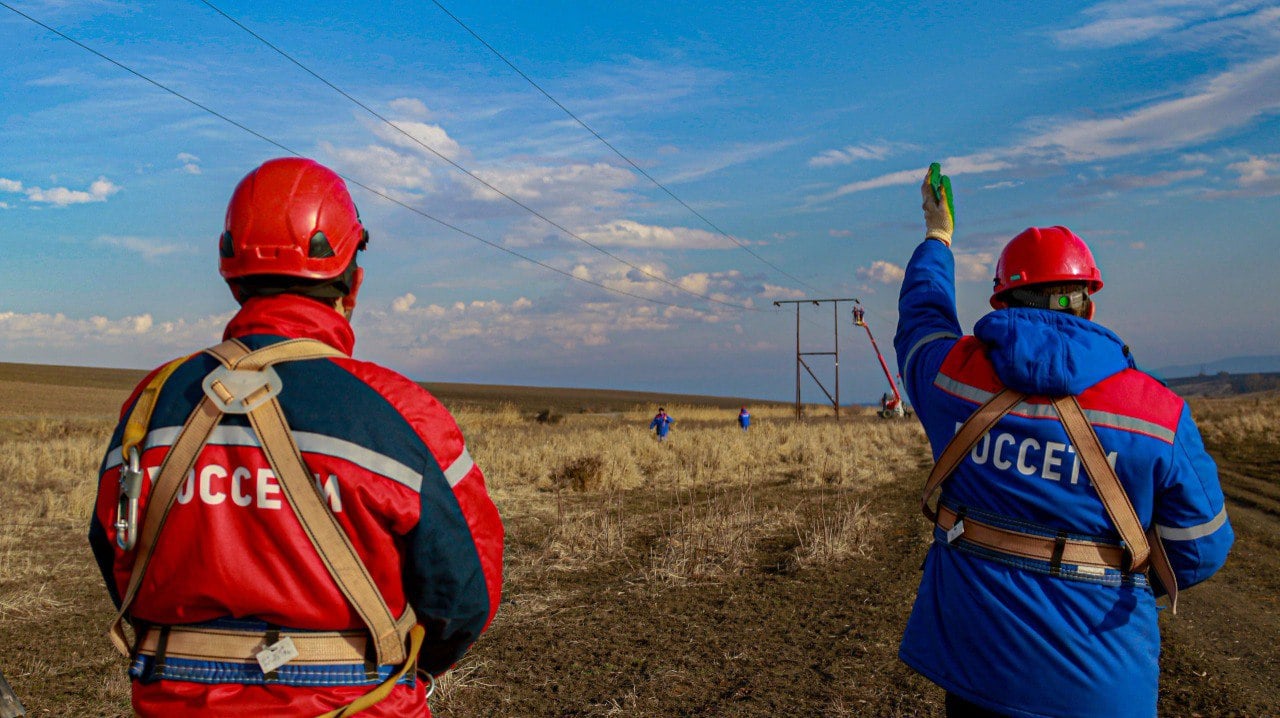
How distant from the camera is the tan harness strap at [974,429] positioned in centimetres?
230

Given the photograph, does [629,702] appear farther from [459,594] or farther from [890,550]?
[890,550]

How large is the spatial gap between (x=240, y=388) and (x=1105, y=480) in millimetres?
2104

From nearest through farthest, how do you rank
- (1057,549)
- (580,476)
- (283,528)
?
(283,528) < (1057,549) < (580,476)

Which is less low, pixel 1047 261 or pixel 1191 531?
pixel 1047 261

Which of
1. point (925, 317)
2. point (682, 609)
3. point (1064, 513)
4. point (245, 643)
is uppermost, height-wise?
point (925, 317)

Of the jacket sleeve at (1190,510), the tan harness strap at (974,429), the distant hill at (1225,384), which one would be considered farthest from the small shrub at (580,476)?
the distant hill at (1225,384)

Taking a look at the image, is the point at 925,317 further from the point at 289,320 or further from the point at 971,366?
the point at 289,320

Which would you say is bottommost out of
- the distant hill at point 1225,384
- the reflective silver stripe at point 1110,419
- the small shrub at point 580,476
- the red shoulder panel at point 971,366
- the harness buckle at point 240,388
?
Result: the small shrub at point 580,476

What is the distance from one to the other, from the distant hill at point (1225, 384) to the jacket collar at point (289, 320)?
5109 inches

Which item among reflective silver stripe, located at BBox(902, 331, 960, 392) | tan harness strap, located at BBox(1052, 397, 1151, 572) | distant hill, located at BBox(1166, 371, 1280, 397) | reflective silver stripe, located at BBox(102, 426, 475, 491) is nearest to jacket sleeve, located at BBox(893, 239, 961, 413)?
reflective silver stripe, located at BBox(902, 331, 960, 392)

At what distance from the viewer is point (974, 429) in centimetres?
235

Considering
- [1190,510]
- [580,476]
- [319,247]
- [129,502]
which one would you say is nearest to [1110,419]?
[1190,510]

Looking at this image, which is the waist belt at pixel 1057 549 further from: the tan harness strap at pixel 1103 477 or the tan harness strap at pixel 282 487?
the tan harness strap at pixel 282 487

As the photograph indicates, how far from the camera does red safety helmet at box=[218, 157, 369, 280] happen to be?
1997mm
